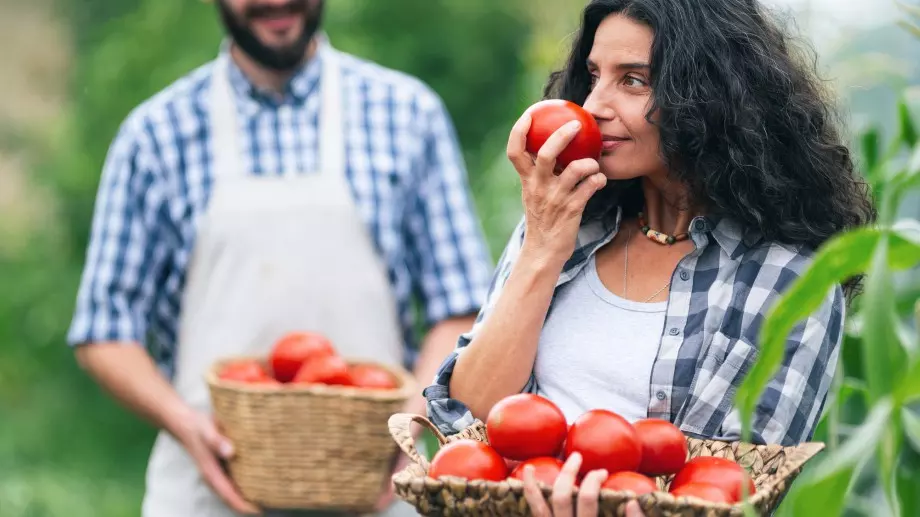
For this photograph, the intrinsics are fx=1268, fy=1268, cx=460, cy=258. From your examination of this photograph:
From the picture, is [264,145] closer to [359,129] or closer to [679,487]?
[359,129]

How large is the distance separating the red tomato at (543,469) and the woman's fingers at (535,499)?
0.03m

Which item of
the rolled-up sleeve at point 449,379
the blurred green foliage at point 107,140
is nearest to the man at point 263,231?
the rolled-up sleeve at point 449,379

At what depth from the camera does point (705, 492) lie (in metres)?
1.66

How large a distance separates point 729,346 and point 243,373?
53.4 inches

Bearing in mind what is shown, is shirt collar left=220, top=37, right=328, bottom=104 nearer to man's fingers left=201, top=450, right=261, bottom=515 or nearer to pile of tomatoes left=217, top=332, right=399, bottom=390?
pile of tomatoes left=217, top=332, right=399, bottom=390

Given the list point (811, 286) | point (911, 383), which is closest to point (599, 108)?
point (811, 286)

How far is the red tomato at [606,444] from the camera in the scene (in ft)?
5.75

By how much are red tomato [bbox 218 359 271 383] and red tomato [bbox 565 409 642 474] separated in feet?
4.29

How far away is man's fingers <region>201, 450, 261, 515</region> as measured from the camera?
304 centimetres

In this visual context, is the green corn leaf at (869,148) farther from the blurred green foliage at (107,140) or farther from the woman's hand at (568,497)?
the blurred green foliage at (107,140)

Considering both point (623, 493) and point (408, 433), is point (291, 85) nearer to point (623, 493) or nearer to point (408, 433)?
point (408, 433)

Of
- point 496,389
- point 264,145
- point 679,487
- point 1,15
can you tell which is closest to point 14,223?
point 1,15

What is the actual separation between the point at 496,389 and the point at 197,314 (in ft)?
4.56

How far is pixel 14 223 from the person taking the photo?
6.63 meters
